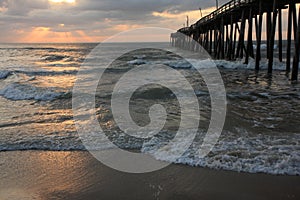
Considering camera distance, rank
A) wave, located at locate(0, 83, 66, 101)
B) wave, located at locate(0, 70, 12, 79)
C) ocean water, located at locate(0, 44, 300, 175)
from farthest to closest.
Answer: wave, located at locate(0, 70, 12, 79) < wave, located at locate(0, 83, 66, 101) < ocean water, located at locate(0, 44, 300, 175)

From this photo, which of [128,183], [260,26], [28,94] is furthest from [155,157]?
[260,26]

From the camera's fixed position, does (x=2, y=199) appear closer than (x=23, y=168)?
Yes

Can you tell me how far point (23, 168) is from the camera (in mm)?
5215

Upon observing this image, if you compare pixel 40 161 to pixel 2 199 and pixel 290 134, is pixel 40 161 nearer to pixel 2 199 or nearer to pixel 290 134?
pixel 2 199

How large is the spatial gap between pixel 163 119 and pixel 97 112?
218 centimetres

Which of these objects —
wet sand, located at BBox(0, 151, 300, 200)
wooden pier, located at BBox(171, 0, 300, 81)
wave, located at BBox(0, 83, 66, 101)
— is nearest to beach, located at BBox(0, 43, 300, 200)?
wet sand, located at BBox(0, 151, 300, 200)

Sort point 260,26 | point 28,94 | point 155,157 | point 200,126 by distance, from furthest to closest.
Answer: point 260,26 < point 28,94 < point 200,126 < point 155,157

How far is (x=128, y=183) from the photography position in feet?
15.1

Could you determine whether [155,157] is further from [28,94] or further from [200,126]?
[28,94]

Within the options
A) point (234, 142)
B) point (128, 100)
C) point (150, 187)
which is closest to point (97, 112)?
point (128, 100)

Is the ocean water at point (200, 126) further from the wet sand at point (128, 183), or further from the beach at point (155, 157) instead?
the wet sand at point (128, 183)

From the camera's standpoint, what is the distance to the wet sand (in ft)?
13.8

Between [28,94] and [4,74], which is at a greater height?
[4,74]

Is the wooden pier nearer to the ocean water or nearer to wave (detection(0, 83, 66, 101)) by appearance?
the ocean water
